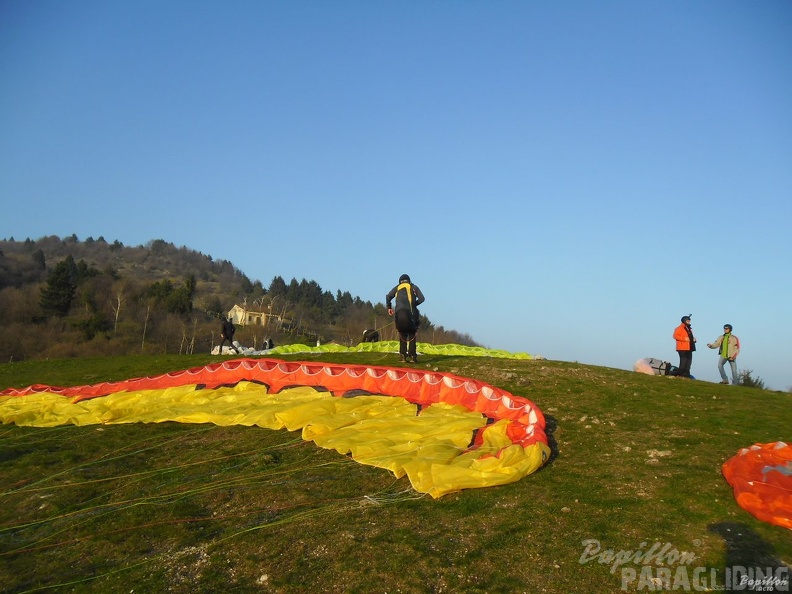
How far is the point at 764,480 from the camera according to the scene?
477cm

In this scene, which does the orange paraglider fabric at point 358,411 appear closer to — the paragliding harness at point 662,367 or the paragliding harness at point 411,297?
the paragliding harness at point 411,297

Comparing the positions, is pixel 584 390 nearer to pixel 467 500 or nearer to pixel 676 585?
pixel 467 500

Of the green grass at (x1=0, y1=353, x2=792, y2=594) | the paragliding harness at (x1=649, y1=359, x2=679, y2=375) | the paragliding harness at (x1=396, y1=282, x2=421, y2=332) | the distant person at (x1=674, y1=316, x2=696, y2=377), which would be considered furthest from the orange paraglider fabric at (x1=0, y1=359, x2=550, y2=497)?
the paragliding harness at (x1=649, y1=359, x2=679, y2=375)

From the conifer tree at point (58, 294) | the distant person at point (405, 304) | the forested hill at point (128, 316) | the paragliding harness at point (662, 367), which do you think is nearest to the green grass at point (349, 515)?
the distant person at point (405, 304)

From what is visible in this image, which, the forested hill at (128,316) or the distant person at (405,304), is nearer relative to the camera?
the distant person at (405,304)

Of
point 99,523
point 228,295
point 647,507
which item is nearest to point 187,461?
point 99,523

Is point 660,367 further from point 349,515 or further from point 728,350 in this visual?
point 349,515

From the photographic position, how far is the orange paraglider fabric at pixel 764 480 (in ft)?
14.2

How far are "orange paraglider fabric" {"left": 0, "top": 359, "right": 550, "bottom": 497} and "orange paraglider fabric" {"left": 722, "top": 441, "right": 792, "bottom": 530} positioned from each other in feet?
5.38

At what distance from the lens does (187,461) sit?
6.73 metres

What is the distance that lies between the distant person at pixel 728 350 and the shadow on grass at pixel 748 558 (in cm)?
1099

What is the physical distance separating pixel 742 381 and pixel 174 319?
200 feet

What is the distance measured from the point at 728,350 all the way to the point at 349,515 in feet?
40.4

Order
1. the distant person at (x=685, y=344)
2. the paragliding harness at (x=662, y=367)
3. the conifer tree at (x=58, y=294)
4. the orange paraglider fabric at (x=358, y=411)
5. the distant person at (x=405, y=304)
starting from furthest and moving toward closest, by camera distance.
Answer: the conifer tree at (x=58, y=294) → the paragliding harness at (x=662, y=367) → the distant person at (x=685, y=344) → the distant person at (x=405, y=304) → the orange paraglider fabric at (x=358, y=411)
